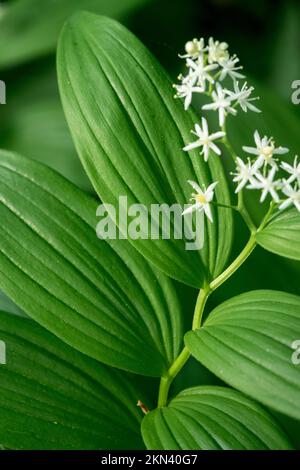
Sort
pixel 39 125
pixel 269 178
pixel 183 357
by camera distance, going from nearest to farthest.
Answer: pixel 269 178, pixel 183 357, pixel 39 125

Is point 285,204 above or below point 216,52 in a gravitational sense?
below

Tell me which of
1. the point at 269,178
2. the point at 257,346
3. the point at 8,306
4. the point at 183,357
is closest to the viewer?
the point at 257,346

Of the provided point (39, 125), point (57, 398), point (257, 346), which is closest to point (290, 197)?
point (257, 346)

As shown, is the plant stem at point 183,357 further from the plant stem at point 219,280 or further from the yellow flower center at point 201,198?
the yellow flower center at point 201,198

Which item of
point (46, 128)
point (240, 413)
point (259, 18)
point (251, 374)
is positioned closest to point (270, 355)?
point (251, 374)

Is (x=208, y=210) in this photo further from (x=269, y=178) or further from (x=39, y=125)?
(x=39, y=125)

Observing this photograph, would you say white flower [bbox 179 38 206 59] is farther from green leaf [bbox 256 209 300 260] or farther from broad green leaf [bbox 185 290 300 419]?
broad green leaf [bbox 185 290 300 419]

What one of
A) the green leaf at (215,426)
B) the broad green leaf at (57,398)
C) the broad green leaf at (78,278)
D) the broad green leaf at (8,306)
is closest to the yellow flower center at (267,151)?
the broad green leaf at (78,278)

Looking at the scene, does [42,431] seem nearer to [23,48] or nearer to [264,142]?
[264,142]
